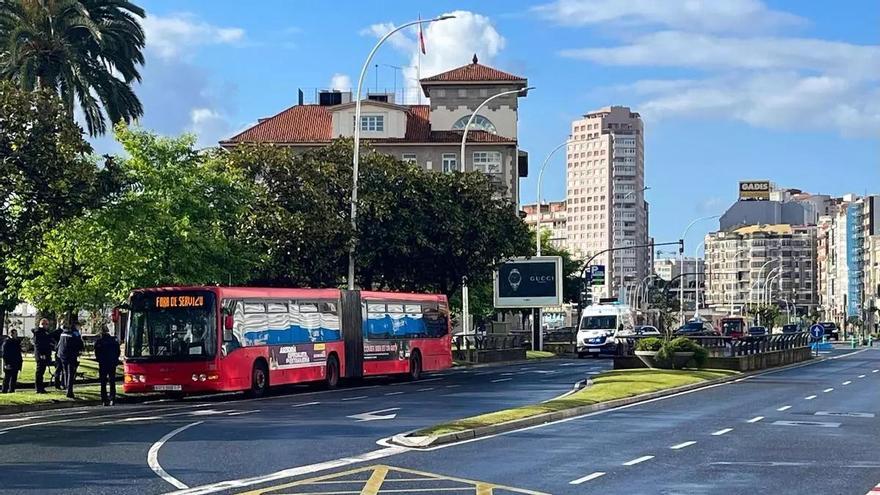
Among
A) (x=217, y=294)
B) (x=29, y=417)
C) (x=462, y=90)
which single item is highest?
(x=462, y=90)

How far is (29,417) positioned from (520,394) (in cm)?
1138

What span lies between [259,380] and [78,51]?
1535 centimetres

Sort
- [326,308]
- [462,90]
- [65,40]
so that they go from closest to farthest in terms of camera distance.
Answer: [326,308]
[65,40]
[462,90]

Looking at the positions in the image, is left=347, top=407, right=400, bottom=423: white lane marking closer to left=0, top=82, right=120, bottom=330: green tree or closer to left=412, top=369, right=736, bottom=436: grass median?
left=412, top=369, right=736, bottom=436: grass median

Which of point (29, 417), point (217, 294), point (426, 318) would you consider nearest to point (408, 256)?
point (426, 318)

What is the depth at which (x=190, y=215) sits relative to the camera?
4422 centimetres

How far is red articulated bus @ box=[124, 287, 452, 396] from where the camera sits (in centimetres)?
3266

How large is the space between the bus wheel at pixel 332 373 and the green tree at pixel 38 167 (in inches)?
378

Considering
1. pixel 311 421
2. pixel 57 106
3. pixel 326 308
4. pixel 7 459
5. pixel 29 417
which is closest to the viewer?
pixel 7 459

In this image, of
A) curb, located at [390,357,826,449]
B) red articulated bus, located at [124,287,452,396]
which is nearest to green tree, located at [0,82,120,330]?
red articulated bus, located at [124,287,452,396]

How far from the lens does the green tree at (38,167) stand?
29969 mm

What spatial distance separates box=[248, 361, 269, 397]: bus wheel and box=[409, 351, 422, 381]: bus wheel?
969cm

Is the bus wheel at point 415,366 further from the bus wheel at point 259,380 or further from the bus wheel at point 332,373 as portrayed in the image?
the bus wheel at point 259,380

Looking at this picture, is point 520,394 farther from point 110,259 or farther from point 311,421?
point 110,259
